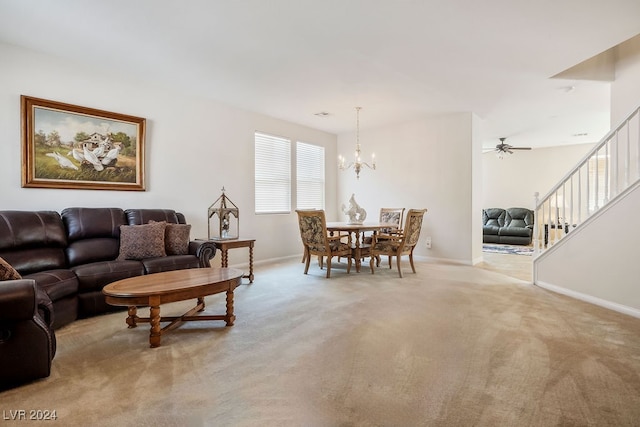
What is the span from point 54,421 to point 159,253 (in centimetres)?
217

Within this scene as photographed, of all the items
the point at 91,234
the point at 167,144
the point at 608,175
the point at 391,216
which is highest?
the point at 167,144

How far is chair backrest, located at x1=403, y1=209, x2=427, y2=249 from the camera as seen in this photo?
14.9ft

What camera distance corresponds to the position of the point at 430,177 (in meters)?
5.96

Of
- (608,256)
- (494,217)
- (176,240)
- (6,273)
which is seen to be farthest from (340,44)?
(494,217)

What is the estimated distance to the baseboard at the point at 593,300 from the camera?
2999 millimetres

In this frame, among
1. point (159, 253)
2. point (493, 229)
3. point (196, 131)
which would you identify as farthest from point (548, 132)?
point (159, 253)

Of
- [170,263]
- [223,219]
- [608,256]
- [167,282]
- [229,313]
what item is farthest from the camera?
[223,219]

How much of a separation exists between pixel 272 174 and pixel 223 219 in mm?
1627

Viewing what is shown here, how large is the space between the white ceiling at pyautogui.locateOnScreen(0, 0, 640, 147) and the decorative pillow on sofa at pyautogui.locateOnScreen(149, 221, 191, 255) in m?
1.84

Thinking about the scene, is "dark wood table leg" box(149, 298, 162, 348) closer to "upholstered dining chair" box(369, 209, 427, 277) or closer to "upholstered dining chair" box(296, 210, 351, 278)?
"upholstered dining chair" box(296, 210, 351, 278)

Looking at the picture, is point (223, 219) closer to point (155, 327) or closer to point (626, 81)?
point (155, 327)

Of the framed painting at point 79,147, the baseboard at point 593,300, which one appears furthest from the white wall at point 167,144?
Answer: the baseboard at point 593,300

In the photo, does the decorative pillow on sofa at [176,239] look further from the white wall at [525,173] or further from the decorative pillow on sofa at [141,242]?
the white wall at [525,173]

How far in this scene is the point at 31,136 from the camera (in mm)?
3367
